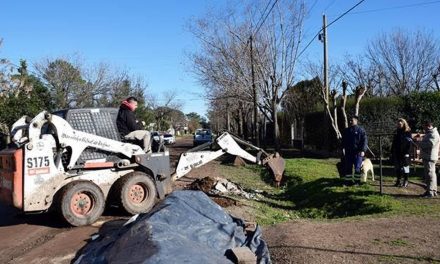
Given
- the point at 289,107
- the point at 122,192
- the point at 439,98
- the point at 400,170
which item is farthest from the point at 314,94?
the point at 122,192

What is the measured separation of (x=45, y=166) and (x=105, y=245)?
3466mm

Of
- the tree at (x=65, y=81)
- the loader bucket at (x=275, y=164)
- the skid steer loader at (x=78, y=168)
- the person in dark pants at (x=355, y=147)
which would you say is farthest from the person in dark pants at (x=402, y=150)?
the tree at (x=65, y=81)

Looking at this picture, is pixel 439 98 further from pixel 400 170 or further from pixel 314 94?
pixel 314 94

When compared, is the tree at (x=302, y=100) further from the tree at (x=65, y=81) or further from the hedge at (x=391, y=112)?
the tree at (x=65, y=81)

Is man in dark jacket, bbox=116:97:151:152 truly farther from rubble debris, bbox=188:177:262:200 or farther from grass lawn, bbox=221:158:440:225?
rubble debris, bbox=188:177:262:200

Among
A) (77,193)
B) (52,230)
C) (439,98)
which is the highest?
(439,98)

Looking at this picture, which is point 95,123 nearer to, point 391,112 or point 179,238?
point 179,238

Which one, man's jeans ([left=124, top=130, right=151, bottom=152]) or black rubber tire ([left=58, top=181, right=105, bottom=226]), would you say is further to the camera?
man's jeans ([left=124, top=130, right=151, bottom=152])

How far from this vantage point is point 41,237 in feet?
31.0

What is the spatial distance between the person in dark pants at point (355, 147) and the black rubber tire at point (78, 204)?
247 inches

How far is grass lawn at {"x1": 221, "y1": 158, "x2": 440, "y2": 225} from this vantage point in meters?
10.9

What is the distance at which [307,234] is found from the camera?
27.0 ft

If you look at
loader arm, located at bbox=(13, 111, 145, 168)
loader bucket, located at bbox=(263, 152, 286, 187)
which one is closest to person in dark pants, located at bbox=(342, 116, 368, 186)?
loader bucket, located at bbox=(263, 152, 286, 187)

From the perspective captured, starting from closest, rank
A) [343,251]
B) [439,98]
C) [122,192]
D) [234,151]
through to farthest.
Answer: [343,251] → [122,192] → [234,151] → [439,98]
